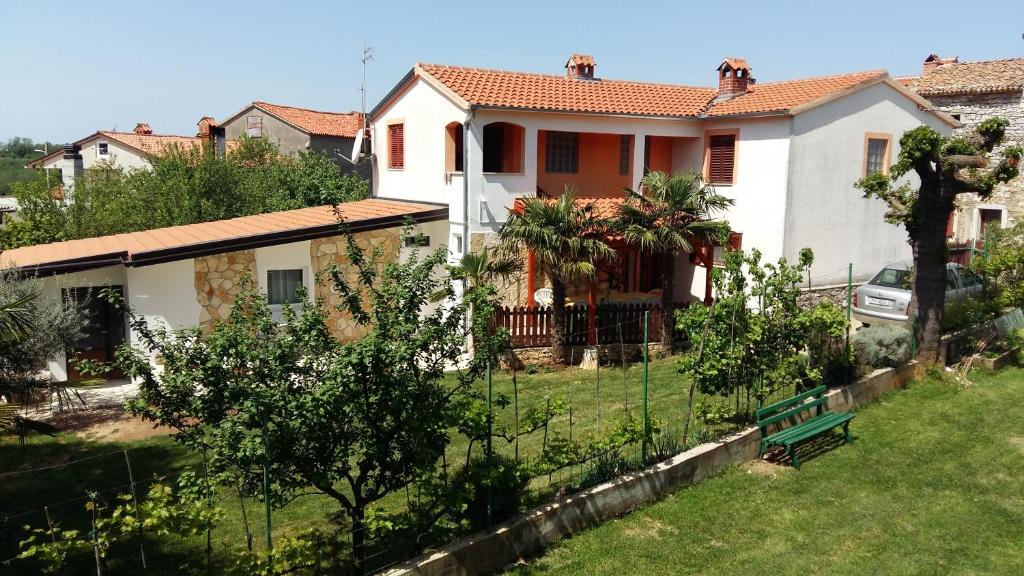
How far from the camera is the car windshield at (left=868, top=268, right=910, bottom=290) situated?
54.3 feet

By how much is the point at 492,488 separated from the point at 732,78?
1691 centimetres

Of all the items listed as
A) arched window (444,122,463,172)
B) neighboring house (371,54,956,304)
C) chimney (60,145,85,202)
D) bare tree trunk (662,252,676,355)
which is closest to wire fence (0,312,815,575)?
bare tree trunk (662,252,676,355)

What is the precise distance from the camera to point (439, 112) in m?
18.9

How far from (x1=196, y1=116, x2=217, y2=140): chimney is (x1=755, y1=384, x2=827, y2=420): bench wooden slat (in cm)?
3586

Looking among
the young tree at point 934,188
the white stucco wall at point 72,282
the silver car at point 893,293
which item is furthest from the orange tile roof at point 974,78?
the white stucco wall at point 72,282

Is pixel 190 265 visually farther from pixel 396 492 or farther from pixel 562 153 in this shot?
pixel 562 153

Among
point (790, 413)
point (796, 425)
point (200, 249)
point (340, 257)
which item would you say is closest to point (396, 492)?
point (790, 413)

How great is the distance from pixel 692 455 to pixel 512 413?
3.95m

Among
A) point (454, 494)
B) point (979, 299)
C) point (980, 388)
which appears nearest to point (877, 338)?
point (980, 388)

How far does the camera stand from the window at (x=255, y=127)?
121 feet

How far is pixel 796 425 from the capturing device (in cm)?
1069

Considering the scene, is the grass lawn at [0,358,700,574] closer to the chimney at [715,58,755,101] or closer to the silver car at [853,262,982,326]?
the silver car at [853,262,982,326]

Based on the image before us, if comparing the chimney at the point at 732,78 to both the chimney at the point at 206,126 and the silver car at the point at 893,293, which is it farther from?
the chimney at the point at 206,126

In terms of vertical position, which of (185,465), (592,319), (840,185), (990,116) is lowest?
(185,465)
